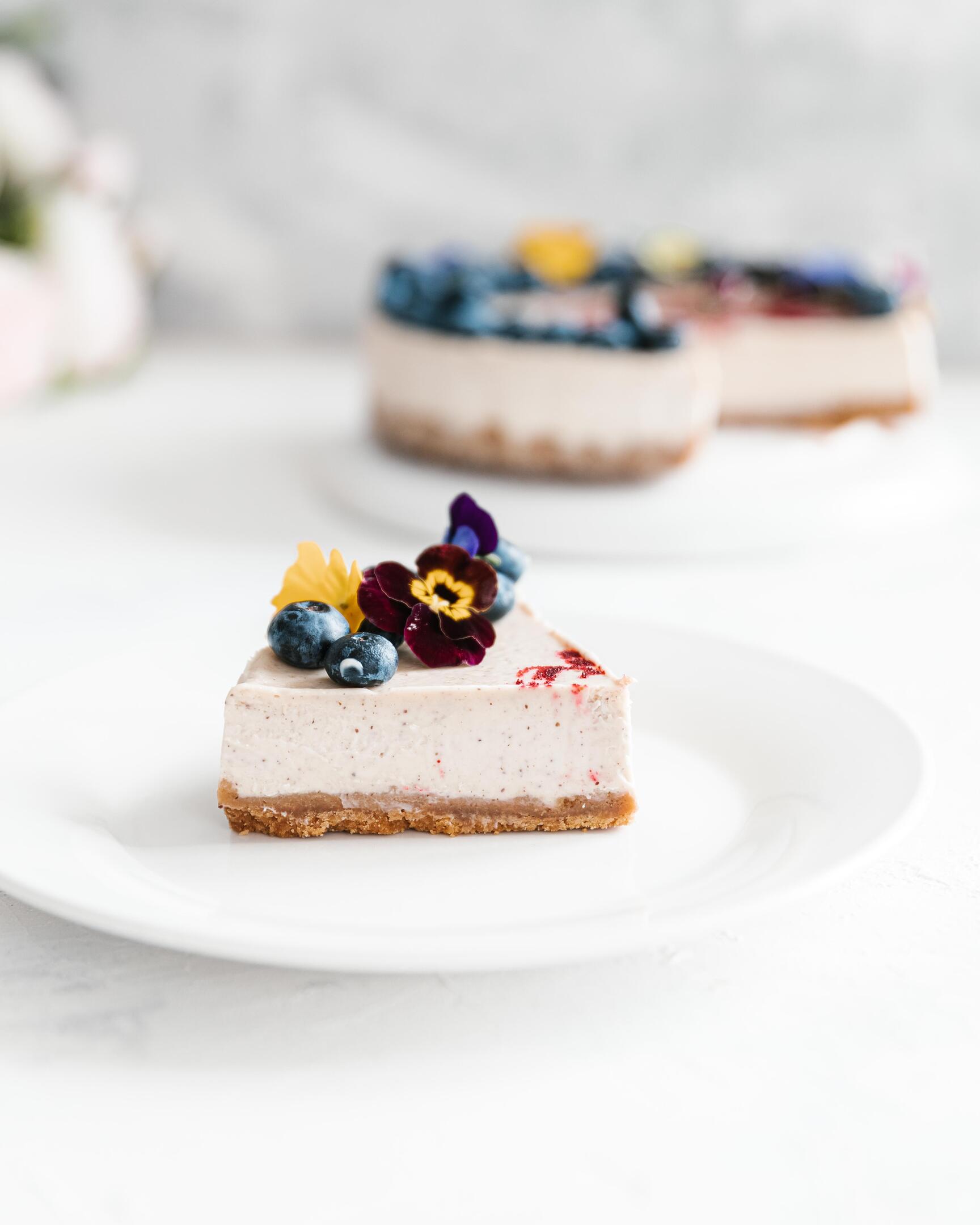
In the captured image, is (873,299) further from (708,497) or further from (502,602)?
(502,602)

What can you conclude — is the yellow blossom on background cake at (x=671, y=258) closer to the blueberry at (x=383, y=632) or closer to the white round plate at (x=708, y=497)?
the white round plate at (x=708, y=497)

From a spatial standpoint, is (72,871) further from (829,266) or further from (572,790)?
(829,266)

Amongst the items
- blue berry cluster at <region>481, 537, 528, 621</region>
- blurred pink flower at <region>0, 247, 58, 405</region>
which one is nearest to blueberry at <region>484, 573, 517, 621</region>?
blue berry cluster at <region>481, 537, 528, 621</region>

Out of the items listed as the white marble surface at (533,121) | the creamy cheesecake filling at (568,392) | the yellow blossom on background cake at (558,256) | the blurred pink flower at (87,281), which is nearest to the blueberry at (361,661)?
the creamy cheesecake filling at (568,392)

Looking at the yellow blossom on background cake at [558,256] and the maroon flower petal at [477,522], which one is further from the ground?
the yellow blossom on background cake at [558,256]

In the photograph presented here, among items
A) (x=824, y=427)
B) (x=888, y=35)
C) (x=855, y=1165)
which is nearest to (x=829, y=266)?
(x=824, y=427)
